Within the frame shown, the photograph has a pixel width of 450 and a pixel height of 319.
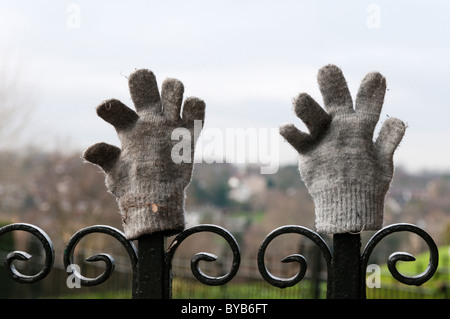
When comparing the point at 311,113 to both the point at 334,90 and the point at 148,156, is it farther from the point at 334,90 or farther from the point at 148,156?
the point at 148,156

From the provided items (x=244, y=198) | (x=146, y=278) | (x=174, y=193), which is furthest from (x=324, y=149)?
(x=244, y=198)

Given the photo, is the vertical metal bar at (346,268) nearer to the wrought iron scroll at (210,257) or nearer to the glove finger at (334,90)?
the wrought iron scroll at (210,257)

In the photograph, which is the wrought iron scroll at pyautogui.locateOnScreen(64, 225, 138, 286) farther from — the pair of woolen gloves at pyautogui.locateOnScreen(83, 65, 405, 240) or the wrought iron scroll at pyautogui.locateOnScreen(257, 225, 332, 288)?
the wrought iron scroll at pyautogui.locateOnScreen(257, 225, 332, 288)

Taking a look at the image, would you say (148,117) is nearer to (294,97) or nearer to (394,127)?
(294,97)

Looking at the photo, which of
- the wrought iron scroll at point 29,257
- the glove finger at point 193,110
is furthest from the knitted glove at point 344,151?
the wrought iron scroll at point 29,257

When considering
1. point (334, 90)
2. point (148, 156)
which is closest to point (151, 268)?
point (148, 156)

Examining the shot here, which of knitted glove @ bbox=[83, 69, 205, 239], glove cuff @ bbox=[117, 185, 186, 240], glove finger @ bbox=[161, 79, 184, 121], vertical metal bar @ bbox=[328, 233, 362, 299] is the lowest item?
vertical metal bar @ bbox=[328, 233, 362, 299]

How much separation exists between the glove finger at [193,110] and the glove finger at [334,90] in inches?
16.7

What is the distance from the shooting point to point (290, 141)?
1.93 metres

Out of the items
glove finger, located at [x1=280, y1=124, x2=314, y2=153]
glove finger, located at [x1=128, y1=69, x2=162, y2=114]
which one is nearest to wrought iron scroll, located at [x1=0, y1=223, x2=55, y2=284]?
glove finger, located at [x1=128, y1=69, x2=162, y2=114]

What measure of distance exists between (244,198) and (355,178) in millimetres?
22164

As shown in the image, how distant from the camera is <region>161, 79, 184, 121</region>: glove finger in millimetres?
1932

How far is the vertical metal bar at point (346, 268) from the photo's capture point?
1.88 m

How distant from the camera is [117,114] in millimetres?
1938
